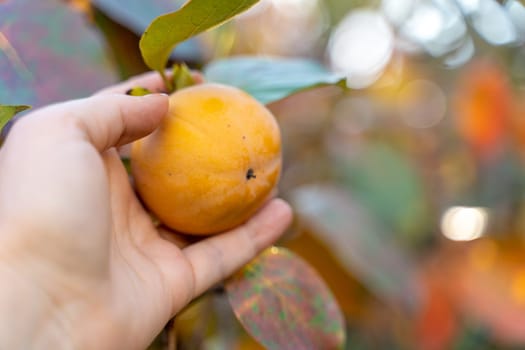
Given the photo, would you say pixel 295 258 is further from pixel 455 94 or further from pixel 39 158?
pixel 455 94

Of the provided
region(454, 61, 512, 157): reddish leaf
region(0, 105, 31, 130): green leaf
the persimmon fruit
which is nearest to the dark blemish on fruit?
the persimmon fruit

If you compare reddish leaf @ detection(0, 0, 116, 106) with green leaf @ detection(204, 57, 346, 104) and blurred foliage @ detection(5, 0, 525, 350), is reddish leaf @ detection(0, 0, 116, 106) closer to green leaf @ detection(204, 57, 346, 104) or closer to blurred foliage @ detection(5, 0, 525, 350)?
blurred foliage @ detection(5, 0, 525, 350)

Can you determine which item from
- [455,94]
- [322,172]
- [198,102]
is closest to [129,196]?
[198,102]

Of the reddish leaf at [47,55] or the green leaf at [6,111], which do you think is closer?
the green leaf at [6,111]

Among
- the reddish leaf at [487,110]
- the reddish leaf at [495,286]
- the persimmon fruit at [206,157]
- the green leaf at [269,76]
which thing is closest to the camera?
the persimmon fruit at [206,157]

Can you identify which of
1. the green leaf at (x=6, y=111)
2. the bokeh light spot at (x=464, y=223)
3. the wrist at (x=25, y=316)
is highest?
the green leaf at (x=6, y=111)

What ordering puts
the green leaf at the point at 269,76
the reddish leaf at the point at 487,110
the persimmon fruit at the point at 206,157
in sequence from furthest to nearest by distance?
the reddish leaf at the point at 487,110 < the green leaf at the point at 269,76 < the persimmon fruit at the point at 206,157

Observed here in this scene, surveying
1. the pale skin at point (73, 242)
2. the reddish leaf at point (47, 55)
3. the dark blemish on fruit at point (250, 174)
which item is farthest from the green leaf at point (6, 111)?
the dark blemish on fruit at point (250, 174)

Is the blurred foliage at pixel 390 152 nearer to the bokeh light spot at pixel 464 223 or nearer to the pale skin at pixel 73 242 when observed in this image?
the bokeh light spot at pixel 464 223
